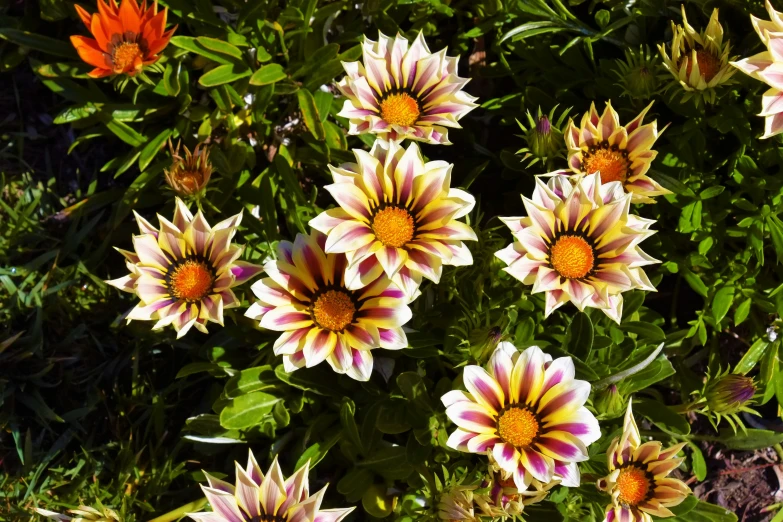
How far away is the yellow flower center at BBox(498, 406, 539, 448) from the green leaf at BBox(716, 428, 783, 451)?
90 centimetres

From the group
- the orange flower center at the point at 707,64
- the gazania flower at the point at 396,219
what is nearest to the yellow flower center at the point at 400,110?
the gazania flower at the point at 396,219

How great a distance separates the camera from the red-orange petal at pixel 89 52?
1854 mm

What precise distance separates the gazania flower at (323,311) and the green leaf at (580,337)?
0.50 metres

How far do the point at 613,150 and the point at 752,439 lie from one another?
1024 mm

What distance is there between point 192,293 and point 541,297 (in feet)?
3.08

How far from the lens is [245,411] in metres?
1.85

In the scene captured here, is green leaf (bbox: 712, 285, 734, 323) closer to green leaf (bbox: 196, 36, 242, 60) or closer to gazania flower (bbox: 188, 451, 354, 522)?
gazania flower (bbox: 188, 451, 354, 522)

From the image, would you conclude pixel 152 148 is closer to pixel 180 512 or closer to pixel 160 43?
pixel 160 43

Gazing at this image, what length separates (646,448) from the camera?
5.20ft

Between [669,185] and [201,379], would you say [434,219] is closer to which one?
[669,185]

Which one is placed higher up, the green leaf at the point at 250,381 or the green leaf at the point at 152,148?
the green leaf at the point at 152,148

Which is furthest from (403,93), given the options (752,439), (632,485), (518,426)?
(752,439)

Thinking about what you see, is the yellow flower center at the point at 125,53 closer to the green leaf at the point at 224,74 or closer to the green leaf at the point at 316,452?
the green leaf at the point at 224,74

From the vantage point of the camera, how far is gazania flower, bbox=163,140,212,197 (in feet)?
5.54
